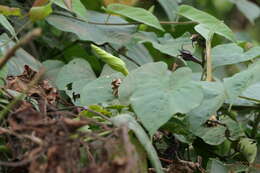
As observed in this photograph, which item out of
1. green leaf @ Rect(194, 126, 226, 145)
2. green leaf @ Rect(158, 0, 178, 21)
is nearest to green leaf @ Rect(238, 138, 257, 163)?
green leaf @ Rect(194, 126, 226, 145)

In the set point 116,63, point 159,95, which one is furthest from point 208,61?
point 159,95

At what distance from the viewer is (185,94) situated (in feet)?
2.02

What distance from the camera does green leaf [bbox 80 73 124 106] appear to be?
74 centimetres

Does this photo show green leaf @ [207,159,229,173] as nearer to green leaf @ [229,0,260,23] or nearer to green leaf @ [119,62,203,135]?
green leaf @ [119,62,203,135]

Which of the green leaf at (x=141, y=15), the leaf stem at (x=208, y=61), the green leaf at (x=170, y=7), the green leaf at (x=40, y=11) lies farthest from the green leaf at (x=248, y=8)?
the green leaf at (x=40, y=11)

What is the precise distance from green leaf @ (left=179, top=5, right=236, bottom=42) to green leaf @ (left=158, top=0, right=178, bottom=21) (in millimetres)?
145

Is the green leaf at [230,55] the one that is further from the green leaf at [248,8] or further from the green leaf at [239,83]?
the green leaf at [248,8]

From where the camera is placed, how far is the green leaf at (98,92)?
74 centimetres

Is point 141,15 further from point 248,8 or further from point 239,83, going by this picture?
point 248,8

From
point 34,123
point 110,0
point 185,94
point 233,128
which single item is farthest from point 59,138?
point 110,0

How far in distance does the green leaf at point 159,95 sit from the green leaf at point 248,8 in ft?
3.04

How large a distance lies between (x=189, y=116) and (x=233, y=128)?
146mm

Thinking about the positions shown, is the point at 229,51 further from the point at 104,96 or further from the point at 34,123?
the point at 34,123

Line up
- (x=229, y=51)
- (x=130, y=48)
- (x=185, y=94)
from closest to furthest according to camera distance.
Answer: (x=185, y=94)
(x=229, y=51)
(x=130, y=48)
